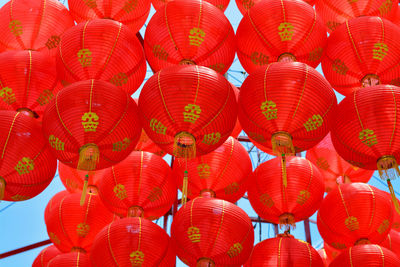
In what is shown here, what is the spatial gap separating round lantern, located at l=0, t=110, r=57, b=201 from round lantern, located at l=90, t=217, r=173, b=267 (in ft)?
2.08

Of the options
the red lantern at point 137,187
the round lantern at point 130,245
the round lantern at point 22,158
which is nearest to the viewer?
the round lantern at point 22,158

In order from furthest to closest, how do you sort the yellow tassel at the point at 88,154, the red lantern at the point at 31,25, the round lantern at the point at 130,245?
the red lantern at the point at 31,25 < the round lantern at the point at 130,245 < the yellow tassel at the point at 88,154

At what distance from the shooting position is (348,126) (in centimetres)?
329

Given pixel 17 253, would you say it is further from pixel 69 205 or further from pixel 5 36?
pixel 5 36

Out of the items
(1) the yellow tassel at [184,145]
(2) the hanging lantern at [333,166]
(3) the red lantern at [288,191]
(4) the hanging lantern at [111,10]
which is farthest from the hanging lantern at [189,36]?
(2) the hanging lantern at [333,166]

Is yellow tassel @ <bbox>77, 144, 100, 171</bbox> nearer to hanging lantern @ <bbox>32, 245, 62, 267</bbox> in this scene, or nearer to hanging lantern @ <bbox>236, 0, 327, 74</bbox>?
hanging lantern @ <bbox>236, 0, 327, 74</bbox>

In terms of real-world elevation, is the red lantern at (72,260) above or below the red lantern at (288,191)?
below

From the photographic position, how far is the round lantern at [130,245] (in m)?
3.36

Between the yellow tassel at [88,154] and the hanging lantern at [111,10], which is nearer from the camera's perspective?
the yellow tassel at [88,154]

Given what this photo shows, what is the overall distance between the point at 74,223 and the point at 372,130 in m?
2.50

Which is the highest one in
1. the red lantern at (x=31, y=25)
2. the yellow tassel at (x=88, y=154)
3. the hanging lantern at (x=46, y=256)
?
the red lantern at (x=31, y=25)

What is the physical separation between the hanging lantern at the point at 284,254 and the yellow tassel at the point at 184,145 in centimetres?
118

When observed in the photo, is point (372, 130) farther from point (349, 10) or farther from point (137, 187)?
point (137, 187)

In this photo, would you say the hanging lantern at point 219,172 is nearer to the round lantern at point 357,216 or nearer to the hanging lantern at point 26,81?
the round lantern at point 357,216
